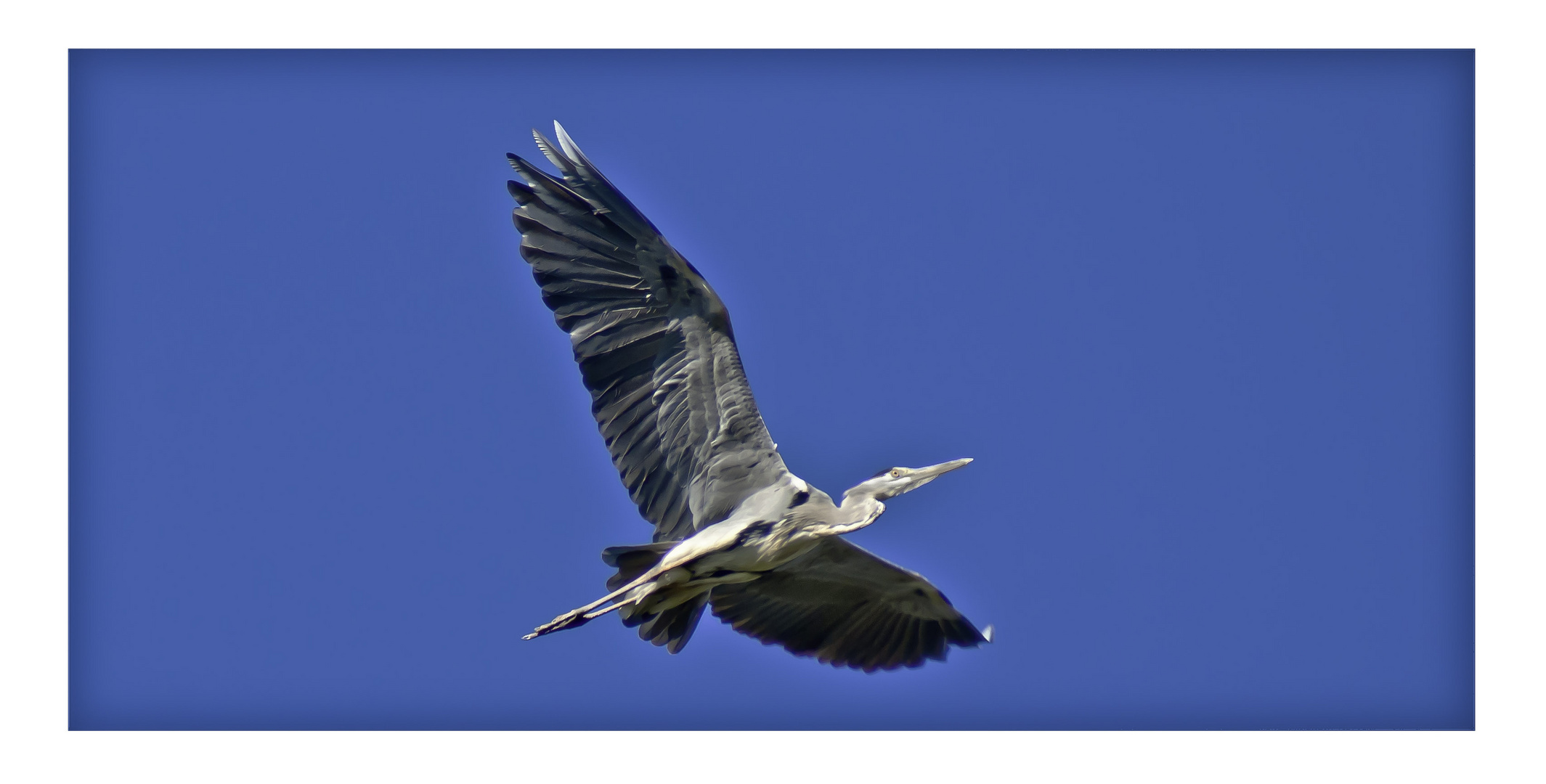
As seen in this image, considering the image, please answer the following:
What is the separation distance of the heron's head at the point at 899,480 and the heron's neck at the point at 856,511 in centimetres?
4

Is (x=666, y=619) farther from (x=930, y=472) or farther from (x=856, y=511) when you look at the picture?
(x=930, y=472)

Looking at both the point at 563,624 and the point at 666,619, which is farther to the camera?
the point at 666,619

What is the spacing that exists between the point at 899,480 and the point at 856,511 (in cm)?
43

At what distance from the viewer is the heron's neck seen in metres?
6.46

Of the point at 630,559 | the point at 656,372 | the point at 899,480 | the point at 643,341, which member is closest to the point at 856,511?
the point at 899,480

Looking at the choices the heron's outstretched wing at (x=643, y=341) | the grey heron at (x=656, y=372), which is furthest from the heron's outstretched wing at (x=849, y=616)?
the heron's outstretched wing at (x=643, y=341)

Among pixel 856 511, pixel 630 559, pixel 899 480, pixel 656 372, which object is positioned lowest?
pixel 630 559

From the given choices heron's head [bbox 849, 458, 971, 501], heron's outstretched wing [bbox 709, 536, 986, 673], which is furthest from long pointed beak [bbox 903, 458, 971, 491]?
heron's outstretched wing [bbox 709, 536, 986, 673]

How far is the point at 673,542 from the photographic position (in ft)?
21.9

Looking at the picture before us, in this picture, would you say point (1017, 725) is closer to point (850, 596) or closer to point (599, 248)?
point (850, 596)

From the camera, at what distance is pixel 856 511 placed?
6.75 meters

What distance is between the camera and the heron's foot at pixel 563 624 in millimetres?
6117

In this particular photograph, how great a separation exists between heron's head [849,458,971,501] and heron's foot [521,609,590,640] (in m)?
1.53

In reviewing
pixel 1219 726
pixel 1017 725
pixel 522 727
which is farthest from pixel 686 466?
pixel 1219 726
